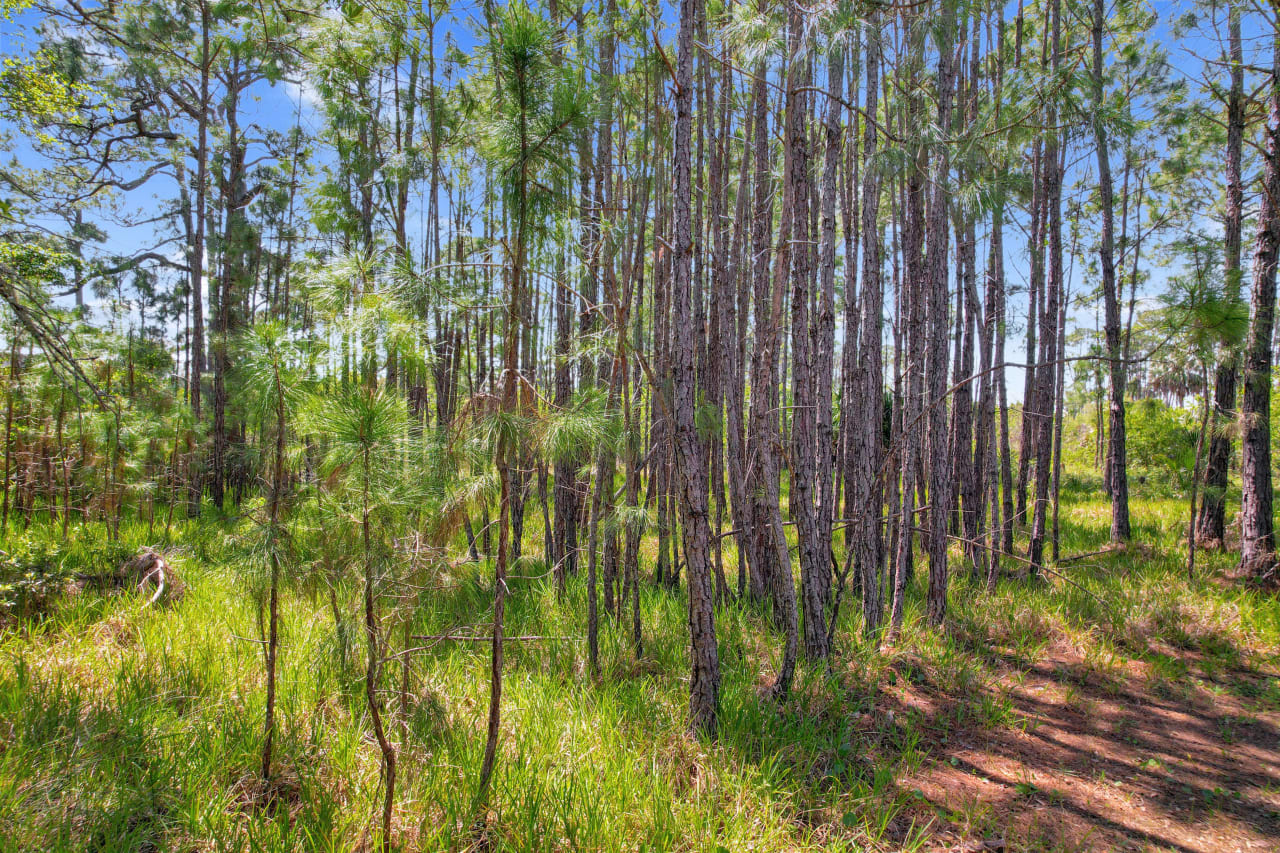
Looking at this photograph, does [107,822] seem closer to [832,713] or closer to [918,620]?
[832,713]

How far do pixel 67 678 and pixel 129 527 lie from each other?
208 inches

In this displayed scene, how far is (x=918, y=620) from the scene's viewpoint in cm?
477

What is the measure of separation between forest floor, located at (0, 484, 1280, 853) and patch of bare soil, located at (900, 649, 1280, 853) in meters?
0.02

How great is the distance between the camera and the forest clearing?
2.20 meters

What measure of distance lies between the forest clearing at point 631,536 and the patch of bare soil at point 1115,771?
1.0 inches

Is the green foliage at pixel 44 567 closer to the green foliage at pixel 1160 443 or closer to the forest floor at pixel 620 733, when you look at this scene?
A: the forest floor at pixel 620 733

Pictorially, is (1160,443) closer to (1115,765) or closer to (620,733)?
(1115,765)

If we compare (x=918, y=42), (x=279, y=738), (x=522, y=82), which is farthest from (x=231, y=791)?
(x=918, y=42)

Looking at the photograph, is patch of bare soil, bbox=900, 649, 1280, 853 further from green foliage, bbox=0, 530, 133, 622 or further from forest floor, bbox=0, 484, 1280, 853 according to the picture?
green foliage, bbox=0, 530, 133, 622

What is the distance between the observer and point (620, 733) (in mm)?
2789

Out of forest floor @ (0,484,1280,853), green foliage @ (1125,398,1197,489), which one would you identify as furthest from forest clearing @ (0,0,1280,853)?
green foliage @ (1125,398,1197,489)

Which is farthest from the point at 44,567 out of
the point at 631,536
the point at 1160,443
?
the point at 1160,443

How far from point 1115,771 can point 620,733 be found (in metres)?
2.84

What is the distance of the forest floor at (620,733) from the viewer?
2189mm
